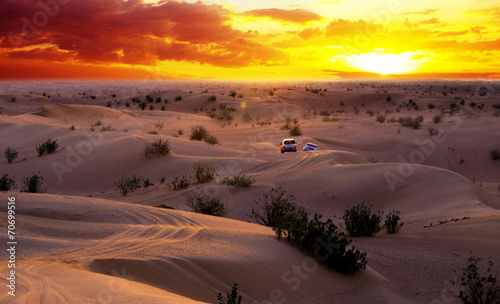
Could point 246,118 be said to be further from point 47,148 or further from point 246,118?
point 47,148

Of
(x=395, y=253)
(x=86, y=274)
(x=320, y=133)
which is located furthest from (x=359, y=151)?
(x=86, y=274)

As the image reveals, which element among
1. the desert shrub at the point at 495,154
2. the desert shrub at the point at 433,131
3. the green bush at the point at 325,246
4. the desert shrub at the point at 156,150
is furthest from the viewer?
the desert shrub at the point at 433,131

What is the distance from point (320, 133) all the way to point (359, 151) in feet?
20.4

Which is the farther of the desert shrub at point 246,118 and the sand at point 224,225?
the desert shrub at point 246,118

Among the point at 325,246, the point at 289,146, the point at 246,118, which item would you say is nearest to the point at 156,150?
the point at 289,146

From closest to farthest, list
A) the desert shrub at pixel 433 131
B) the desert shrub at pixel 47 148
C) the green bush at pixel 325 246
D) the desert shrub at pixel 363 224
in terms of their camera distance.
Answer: the green bush at pixel 325 246
the desert shrub at pixel 363 224
the desert shrub at pixel 47 148
the desert shrub at pixel 433 131

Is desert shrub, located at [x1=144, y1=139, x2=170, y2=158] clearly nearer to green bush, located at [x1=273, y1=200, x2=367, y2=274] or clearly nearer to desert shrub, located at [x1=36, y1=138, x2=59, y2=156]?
desert shrub, located at [x1=36, y1=138, x2=59, y2=156]
